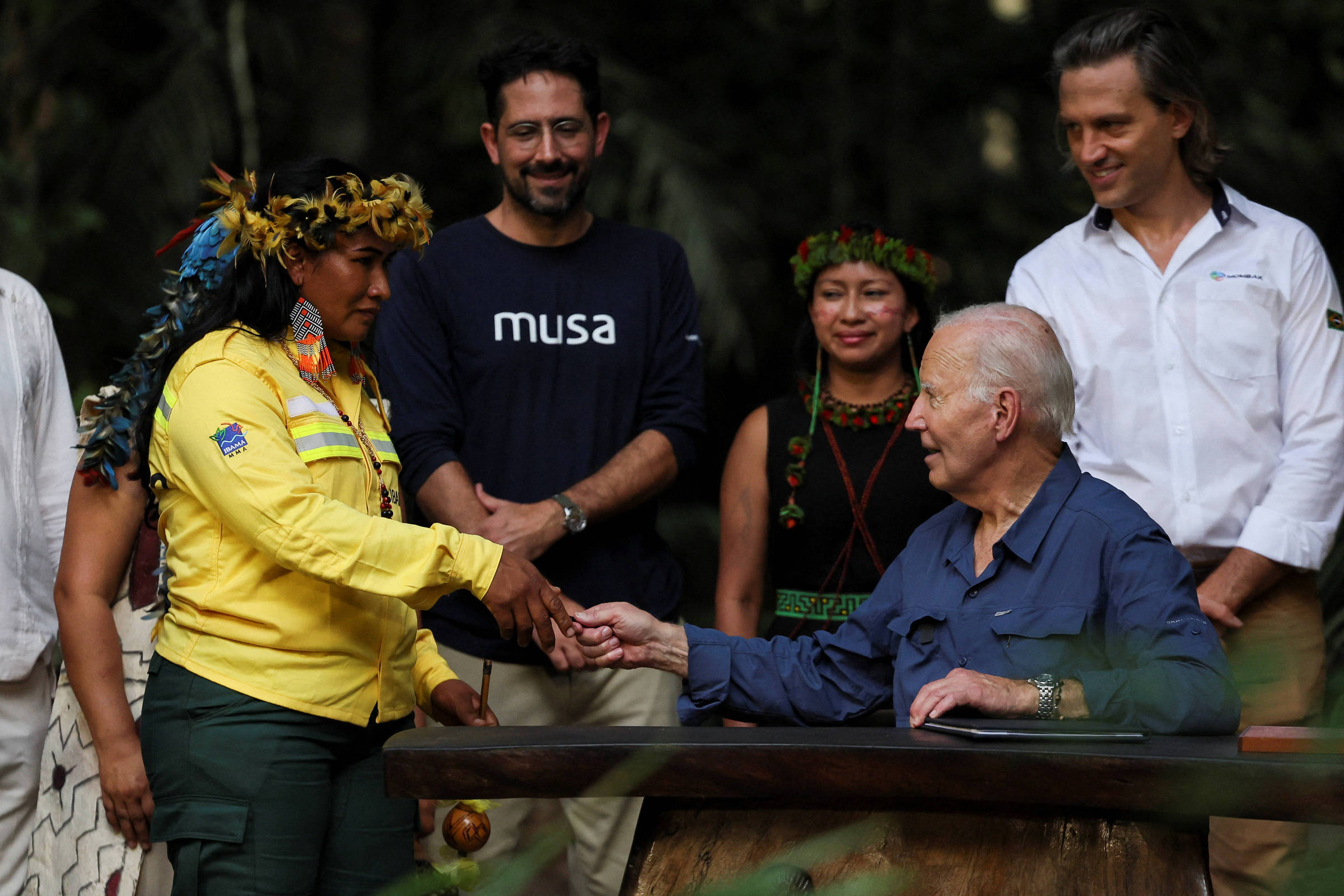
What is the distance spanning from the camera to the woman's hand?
2.63 meters

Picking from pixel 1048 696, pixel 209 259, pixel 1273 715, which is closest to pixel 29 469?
pixel 209 259

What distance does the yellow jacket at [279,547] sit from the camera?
237cm

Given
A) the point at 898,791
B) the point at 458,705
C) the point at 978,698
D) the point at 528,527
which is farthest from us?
the point at 528,527

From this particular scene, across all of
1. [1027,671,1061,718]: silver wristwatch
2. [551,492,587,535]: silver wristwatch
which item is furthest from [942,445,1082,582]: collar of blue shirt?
[551,492,587,535]: silver wristwatch

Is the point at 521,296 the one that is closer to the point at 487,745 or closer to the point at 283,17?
the point at 487,745

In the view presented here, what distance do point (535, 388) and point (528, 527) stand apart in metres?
0.40

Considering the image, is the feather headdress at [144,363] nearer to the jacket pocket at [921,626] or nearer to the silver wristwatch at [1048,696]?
the jacket pocket at [921,626]

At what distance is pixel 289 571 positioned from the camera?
250cm

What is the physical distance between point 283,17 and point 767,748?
18.1 feet

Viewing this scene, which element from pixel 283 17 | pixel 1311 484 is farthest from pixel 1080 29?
pixel 283 17

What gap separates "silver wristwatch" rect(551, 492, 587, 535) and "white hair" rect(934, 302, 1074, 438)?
3.72ft

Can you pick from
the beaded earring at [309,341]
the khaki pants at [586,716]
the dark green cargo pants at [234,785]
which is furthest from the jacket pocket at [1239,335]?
the dark green cargo pants at [234,785]

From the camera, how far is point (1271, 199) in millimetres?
6457

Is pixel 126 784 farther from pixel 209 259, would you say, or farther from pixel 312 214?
pixel 312 214
